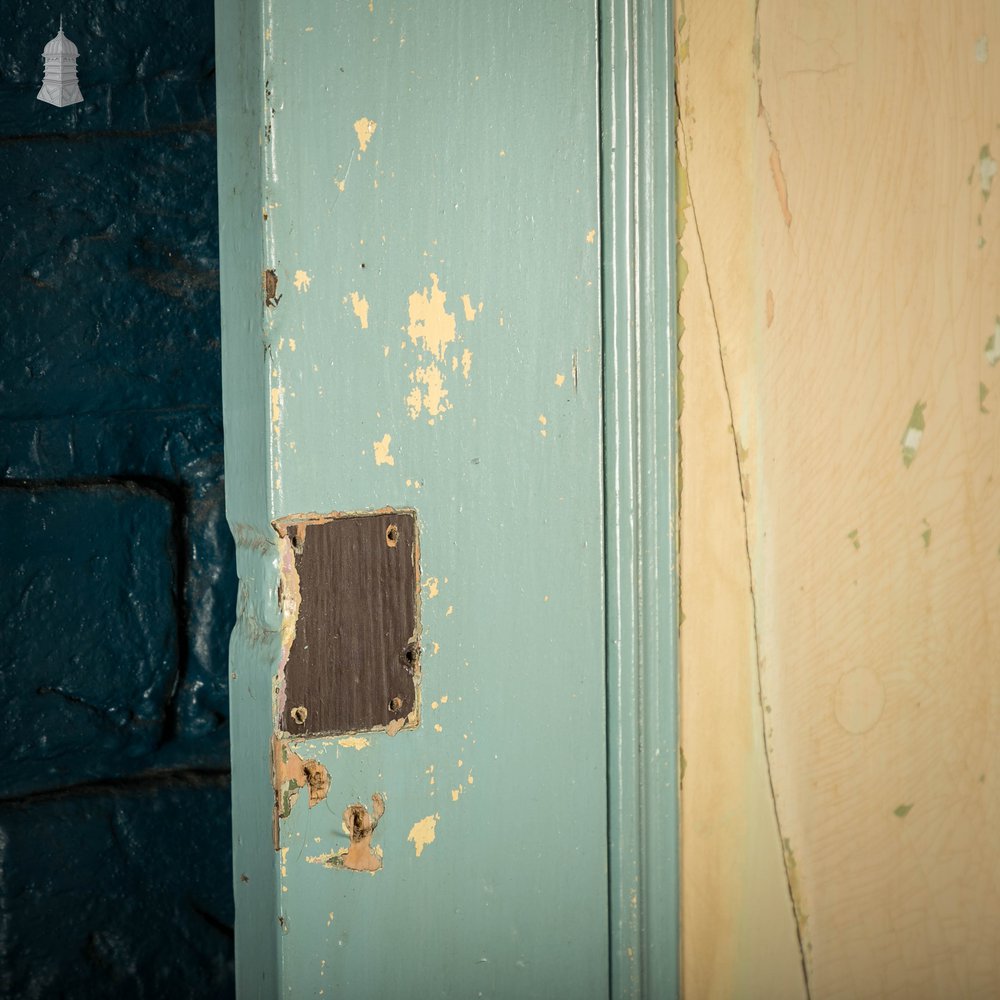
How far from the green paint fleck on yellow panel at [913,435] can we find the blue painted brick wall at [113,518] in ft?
2.53

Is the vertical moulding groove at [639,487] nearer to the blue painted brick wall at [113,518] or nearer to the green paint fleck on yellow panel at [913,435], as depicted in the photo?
the green paint fleck on yellow panel at [913,435]

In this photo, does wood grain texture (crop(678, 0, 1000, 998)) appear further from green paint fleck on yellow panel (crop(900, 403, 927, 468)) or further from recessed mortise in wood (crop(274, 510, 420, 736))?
recessed mortise in wood (crop(274, 510, 420, 736))

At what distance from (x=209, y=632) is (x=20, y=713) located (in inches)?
8.6

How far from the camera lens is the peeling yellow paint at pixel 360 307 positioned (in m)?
0.54

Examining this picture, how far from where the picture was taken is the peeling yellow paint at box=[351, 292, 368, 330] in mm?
544

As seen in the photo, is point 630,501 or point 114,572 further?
point 114,572

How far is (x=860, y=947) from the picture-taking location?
0.64 metres

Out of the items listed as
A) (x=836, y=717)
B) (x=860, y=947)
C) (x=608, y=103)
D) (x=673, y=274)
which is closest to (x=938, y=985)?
(x=860, y=947)

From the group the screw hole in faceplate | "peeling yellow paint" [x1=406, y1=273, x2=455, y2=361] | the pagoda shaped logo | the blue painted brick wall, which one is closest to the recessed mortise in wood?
the screw hole in faceplate

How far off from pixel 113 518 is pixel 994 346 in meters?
0.89

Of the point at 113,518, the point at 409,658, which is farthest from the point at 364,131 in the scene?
the point at 113,518

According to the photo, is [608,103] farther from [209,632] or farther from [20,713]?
[20,713]

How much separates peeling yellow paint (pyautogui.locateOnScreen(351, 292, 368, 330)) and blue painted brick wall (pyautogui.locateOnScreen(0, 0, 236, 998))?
62 centimetres

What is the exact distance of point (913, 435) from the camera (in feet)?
2.07
